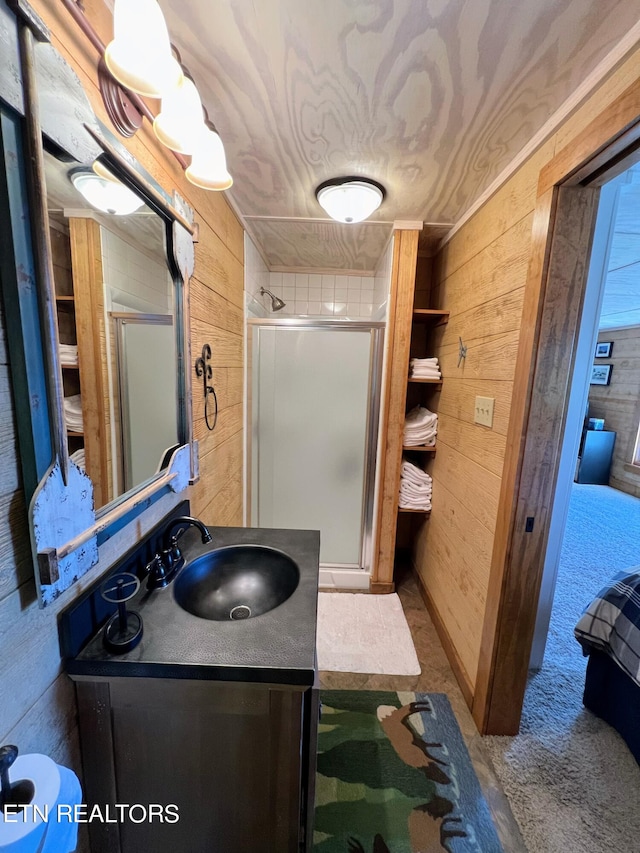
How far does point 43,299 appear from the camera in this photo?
55cm

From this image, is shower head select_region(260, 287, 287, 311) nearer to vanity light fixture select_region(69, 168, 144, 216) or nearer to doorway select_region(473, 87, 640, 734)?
vanity light fixture select_region(69, 168, 144, 216)

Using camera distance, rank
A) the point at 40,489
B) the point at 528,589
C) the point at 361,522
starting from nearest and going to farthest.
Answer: the point at 40,489 → the point at 528,589 → the point at 361,522

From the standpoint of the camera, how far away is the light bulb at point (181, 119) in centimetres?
76

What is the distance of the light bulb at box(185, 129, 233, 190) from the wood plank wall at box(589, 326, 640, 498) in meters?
5.72

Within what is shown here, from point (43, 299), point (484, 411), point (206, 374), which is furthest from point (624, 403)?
point (43, 299)

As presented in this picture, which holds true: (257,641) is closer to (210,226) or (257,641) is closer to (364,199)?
(210,226)

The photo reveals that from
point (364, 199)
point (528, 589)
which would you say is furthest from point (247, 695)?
point (364, 199)

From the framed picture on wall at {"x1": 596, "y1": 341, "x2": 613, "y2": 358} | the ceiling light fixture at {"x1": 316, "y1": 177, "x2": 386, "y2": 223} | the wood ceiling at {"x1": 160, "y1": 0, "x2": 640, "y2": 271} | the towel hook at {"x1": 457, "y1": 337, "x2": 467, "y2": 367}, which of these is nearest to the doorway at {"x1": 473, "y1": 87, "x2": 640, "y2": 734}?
the wood ceiling at {"x1": 160, "y1": 0, "x2": 640, "y2": 271}

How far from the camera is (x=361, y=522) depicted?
7.36 feet

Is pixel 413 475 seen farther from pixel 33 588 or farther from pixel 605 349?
pixel 605 349

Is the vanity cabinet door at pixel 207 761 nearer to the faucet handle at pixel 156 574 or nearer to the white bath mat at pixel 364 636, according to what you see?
the faucet handle at pixel 156 574

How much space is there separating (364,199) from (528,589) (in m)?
1.80

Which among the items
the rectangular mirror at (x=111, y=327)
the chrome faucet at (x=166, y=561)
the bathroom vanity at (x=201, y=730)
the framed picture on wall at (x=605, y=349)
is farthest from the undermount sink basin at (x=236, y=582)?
the framed picture on wall at (x=605, y=349)

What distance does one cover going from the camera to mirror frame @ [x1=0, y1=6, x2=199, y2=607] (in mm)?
507
